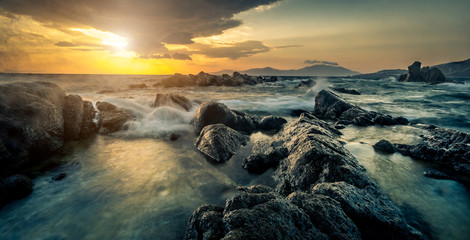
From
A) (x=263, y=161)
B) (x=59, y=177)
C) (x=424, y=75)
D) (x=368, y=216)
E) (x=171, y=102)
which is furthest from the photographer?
(x=424, y=75)

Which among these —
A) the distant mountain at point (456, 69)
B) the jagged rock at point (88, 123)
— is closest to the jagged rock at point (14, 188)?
the jagged rock at point (88, 123)

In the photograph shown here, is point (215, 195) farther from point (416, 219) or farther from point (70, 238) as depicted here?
point (416, 219)

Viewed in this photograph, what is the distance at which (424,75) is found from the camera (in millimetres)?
68938

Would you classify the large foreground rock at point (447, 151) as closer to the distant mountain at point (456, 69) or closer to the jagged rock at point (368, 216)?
the jagged rock at point (368, 216)

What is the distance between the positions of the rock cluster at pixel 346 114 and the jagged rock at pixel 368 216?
29.4 ft

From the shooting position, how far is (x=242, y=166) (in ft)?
20.9

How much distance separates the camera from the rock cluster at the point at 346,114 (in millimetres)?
11461

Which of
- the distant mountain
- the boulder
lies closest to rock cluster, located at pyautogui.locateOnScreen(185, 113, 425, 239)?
the boulder

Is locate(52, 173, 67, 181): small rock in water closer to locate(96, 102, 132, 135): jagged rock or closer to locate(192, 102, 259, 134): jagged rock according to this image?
locate(96, 102, 132, 135): jagged rock

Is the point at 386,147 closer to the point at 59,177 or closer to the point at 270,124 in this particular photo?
the point at 270,124

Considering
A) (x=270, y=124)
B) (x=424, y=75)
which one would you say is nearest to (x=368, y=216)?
(x=270, y=124)

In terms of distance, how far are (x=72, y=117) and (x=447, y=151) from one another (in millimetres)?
14428

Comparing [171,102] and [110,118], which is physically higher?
[171,102]

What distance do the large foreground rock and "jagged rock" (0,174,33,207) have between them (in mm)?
11313
